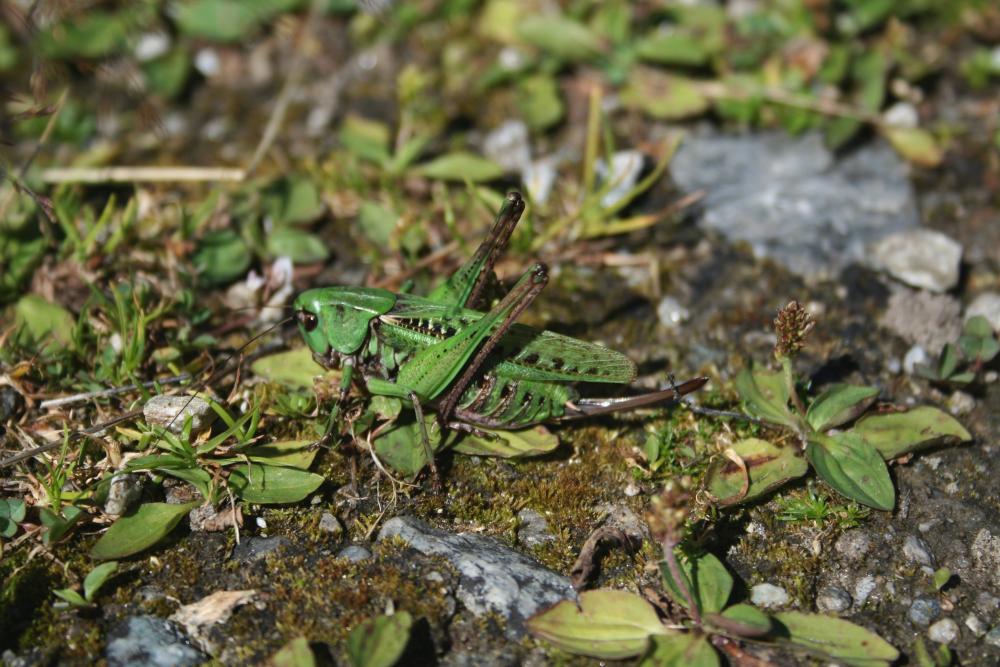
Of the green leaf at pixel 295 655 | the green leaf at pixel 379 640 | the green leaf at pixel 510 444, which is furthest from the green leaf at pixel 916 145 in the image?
the green leaf at pixel 295 655

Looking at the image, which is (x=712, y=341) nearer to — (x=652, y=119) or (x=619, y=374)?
(x=619, y=374)

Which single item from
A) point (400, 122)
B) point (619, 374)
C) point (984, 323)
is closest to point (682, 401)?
point (619, 374)

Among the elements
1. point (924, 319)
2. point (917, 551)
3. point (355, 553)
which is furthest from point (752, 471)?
point (355, 553)

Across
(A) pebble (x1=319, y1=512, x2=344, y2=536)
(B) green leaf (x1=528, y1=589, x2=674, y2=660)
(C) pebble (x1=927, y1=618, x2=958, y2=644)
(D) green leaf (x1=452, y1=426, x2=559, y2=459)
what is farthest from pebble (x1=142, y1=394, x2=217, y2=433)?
(C) pebble (x1=927, y1=618, x2=958, y2=644)

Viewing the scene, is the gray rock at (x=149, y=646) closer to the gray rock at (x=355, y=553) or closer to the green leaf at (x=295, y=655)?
the green leaf at (x=295, y=655)

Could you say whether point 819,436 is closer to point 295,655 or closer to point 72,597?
point 295,655
